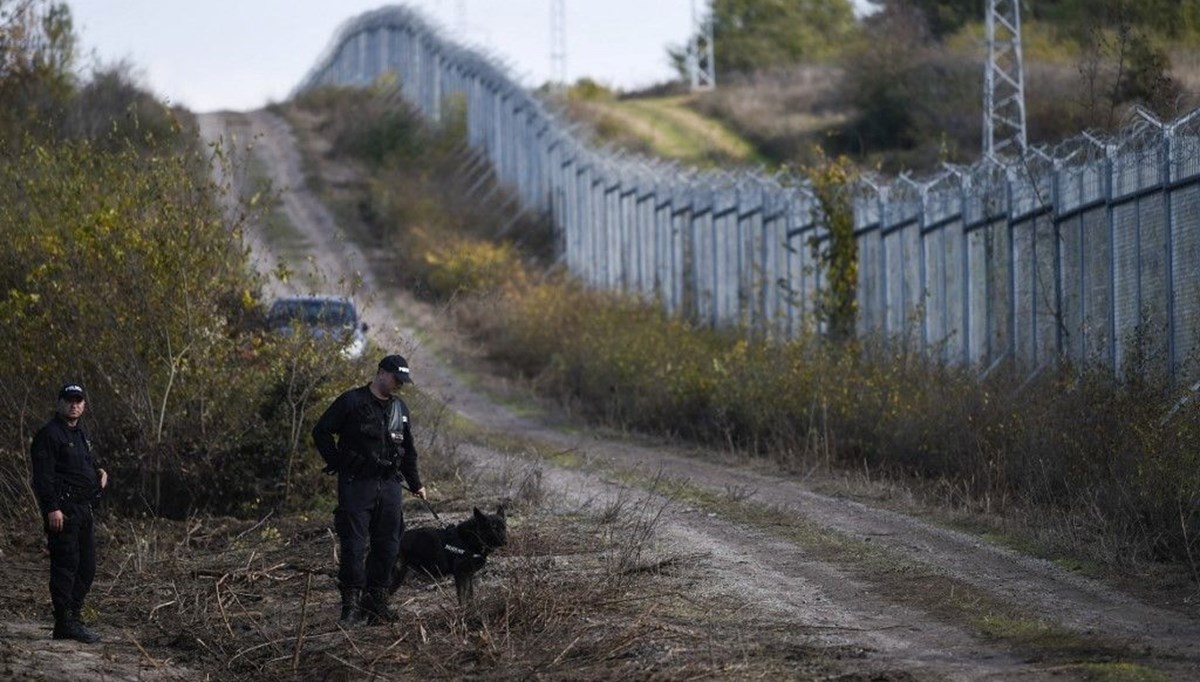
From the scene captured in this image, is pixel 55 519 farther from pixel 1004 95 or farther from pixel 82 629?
pixel 1004 95

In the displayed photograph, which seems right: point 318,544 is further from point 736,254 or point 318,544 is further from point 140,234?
point 736,254

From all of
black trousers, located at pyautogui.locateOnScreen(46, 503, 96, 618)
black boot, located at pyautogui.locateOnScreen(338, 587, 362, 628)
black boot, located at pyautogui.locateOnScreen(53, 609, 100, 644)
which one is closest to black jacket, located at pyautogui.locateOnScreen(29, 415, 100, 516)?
black trousers, located at pyautogui.locateOnScreen(46, 503, 96, 618)

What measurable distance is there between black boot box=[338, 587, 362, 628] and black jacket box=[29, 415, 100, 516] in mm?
1787

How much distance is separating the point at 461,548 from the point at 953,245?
39.9ft

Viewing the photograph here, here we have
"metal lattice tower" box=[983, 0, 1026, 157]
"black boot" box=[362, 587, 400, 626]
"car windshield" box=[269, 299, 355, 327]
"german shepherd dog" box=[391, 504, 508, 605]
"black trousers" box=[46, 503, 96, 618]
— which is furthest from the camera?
"metal lattice tower" box=[983, 0, 1026, 157]

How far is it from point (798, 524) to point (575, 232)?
26.9 metres

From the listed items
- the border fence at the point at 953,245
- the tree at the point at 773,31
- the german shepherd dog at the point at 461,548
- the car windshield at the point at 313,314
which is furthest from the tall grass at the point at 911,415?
the tree at the point at 773,31

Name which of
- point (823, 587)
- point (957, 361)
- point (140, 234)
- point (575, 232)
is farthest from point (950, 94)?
point (823, 587)

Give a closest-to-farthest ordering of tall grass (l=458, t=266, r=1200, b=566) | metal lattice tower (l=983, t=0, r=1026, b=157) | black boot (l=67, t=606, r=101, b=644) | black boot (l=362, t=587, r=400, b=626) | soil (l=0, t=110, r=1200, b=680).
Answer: soil (l=0, t=110, r=1200, b=680), black boot (l=362, t=587, r=400, b=626), black boot (l=67, t=606, r=101, b=644), tall grass (l=458, t=266, r=1200, b=566), metal lattice tower (l=983, t=0, r=1026, b=157)

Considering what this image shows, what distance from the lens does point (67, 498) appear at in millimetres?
11680

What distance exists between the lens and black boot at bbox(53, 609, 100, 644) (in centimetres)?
1180

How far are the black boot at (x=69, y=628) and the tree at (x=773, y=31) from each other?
80.4 m

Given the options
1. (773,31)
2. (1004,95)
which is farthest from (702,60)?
(1004,95)

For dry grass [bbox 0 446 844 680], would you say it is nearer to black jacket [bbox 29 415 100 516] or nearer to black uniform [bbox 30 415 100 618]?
black uniform [bbox 30 415 100 618]
